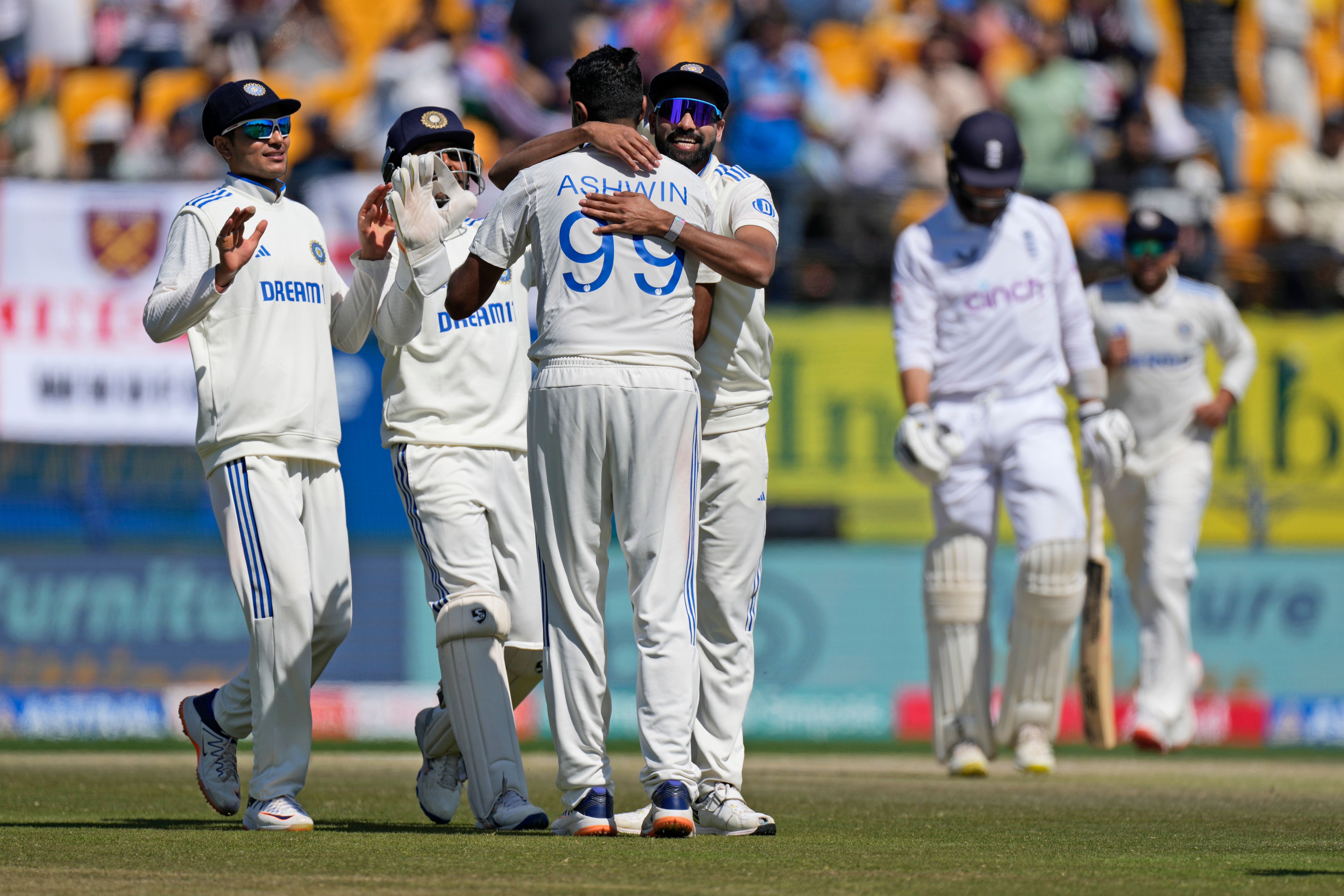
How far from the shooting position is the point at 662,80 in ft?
20.6

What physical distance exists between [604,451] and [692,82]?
1.33 meters

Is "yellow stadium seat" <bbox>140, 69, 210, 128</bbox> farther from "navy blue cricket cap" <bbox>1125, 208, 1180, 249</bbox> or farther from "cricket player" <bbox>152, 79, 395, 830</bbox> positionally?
"cricket player" <bbox>152, 79, 395, 830</bbox>

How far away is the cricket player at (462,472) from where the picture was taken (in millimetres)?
6266

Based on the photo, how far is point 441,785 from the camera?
6.77 metres

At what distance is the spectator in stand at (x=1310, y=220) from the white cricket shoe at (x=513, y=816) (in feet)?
32.3

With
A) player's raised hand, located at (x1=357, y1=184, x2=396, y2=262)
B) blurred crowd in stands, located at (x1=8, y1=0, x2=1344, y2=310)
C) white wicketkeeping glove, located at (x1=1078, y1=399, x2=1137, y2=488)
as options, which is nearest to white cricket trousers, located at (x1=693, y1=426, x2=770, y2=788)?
player's raised hand, located at (x1=357, y1=184, x2=396, y2=262)

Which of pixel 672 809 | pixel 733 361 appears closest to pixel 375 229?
pixel 733 361

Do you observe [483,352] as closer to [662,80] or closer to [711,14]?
[662,80]

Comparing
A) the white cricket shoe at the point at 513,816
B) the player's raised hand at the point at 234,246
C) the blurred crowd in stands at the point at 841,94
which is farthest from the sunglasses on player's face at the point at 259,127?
the blurred crowd in stands at the point at 841,94

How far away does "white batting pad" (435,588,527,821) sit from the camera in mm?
6305

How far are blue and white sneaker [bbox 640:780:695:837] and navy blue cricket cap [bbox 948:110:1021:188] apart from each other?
420 centimetres

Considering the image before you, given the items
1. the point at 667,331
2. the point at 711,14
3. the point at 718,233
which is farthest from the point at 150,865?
the point at 711,14

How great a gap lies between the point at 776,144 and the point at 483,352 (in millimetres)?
8656

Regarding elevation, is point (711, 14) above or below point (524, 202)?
above
